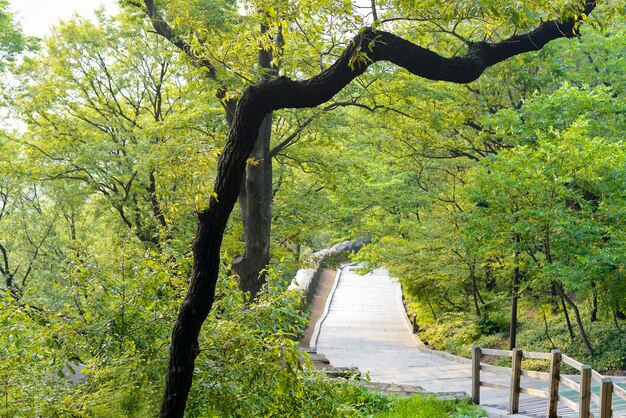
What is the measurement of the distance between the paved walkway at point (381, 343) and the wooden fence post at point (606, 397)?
3625mm

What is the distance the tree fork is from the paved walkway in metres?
7.55

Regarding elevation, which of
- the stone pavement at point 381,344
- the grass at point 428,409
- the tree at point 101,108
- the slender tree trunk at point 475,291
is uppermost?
the tree at point 101,108

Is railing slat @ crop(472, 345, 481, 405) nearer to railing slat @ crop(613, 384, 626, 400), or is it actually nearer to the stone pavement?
the stone pavement

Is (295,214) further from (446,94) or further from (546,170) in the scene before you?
(546,170)

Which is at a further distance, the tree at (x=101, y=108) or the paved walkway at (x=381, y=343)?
the tree at (x=101, y=108)

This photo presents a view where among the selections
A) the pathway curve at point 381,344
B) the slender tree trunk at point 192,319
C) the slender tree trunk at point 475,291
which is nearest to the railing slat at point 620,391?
the pathway curve at point 381,344

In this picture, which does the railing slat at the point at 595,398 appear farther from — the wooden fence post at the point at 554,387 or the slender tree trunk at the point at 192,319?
the slender tree trunk at the point at 192,319

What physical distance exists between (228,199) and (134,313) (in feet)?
3.98

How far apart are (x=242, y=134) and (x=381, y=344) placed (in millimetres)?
18051

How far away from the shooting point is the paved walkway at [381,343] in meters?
15.8

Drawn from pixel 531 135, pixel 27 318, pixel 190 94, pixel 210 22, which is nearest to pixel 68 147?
pixel 190 94

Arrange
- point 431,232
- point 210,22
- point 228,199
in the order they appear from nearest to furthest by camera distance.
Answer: point 228,199 < point 210,22 < point 431,232

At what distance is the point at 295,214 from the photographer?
67.7 ft

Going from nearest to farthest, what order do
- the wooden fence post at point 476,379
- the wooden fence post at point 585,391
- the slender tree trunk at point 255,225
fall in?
the wooden fence post at point 585,391 → the wooden fence post at point 476,379 → the slender tree trunk at point 255,225
